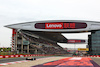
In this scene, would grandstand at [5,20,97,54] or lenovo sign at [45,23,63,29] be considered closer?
grandstand at [5,20,97,54]

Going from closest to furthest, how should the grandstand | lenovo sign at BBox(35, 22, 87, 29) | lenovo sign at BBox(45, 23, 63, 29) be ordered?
the grandstand, lenovo sign at BBox(35, 22, 87, 29), lenovo sign at BBox(45, 23, 63, 29)

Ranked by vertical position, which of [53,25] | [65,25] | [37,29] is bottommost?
[37,29]

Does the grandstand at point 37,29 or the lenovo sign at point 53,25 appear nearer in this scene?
the grandstand at point 37,29

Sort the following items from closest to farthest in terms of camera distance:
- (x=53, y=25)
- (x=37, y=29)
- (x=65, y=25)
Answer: (x=65, y=25) < (x=53, y=25) < (x=37, y=29)

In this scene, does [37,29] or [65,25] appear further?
[37,29]

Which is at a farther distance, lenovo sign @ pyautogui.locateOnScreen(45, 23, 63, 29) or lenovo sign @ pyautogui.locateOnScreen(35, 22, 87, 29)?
lenovo sign @ pyautogui.locateOnScreen(45, 23, 63, 29)

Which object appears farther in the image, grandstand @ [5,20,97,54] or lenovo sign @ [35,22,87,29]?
lenovo sign @ [35,22,87,29]

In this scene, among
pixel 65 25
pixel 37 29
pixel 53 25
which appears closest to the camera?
pixel 65 25

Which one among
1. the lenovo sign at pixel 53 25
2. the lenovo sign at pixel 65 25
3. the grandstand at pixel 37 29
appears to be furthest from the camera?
the lenovo sign at pixel 53 25

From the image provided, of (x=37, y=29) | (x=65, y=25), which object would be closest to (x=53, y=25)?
(x=65, y=25)

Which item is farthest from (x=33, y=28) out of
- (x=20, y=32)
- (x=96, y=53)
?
(x=96, y=53)

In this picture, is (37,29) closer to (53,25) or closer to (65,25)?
(53,25)

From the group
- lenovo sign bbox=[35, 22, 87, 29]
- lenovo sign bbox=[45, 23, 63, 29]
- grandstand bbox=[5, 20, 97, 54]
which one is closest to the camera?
grandstand bbox=[5, 20, 97, 54]

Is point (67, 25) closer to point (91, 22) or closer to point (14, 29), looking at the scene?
point (91, 22)
